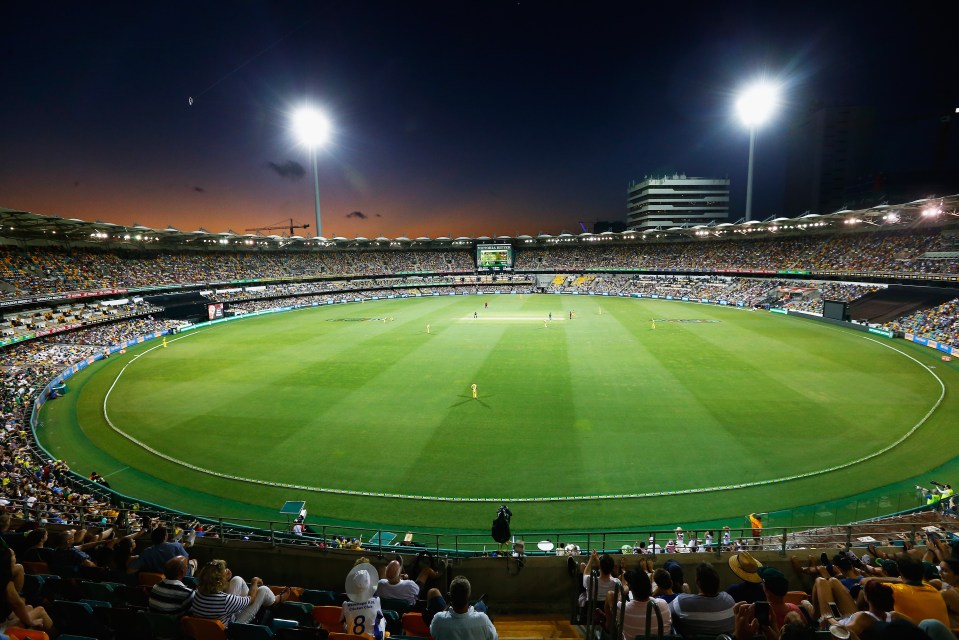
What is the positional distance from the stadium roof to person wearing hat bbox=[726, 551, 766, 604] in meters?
47.1

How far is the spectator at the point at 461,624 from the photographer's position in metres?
3.95

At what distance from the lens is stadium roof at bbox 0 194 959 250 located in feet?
132

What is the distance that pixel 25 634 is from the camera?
4.25m

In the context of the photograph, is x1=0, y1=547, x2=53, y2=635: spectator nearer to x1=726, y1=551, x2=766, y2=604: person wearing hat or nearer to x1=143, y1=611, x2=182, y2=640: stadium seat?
x1=143, y1=611, x2=182, y2=640: stadium seat

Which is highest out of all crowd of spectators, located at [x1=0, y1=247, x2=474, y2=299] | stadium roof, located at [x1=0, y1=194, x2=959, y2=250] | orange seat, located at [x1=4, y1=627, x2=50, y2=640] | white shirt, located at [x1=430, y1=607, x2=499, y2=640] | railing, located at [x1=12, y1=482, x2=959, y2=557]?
stadium roof, located at [x1=0, y1=194, x2=959, y2=250]

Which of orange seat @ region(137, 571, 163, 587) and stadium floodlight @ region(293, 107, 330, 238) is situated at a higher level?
stadium floodlight @ region(293, 107, 330, 238)

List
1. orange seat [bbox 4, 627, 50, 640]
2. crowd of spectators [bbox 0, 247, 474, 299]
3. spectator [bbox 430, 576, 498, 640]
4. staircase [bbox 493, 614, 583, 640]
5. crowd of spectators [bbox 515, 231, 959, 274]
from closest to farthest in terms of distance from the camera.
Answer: spectator [bbox 430, 576, 498, 640] → orange seat [bbox 4, 627, 50, 640] → staircase [bbox 493, 614, 583, 640] → crowd of spectators [bbox 0, 247, 474, 299] → crowd of spectators [bbox 515, 231, 959, 274]

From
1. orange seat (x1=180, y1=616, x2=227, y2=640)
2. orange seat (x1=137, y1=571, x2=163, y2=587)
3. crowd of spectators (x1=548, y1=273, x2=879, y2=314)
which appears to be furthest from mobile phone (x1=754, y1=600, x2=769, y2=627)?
crowd of spectators (x1=548, y1=273, x2=879, y2=314)

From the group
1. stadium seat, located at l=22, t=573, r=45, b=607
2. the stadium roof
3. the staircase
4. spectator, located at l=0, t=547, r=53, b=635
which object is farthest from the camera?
the stadium roof

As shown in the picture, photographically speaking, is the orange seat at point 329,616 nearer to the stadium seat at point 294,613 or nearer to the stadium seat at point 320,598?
the stadium seat at point 294,613

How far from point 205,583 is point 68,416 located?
26077mm

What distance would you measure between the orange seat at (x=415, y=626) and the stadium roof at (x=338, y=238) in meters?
44.3

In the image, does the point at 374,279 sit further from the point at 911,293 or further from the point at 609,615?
the point at 609,615

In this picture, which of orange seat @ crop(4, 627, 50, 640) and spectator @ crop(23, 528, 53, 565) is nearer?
orange seat @ crop(4, 627, 50, 640)
